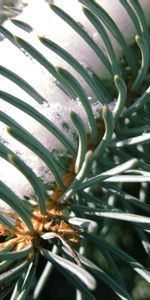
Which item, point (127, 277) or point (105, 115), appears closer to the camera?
point (105, 115)

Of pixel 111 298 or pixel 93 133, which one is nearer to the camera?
pixel 93 133

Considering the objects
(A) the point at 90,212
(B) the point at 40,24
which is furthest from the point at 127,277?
(B) the point at 40,24

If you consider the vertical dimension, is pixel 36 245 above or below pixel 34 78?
below

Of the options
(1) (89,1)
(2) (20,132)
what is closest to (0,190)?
(2) (20,132)

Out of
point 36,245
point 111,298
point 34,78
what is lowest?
point 111,298

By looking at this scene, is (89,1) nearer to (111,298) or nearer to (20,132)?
(20,132)

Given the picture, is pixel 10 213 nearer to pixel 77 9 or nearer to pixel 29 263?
pixel 29 263

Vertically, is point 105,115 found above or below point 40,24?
below
